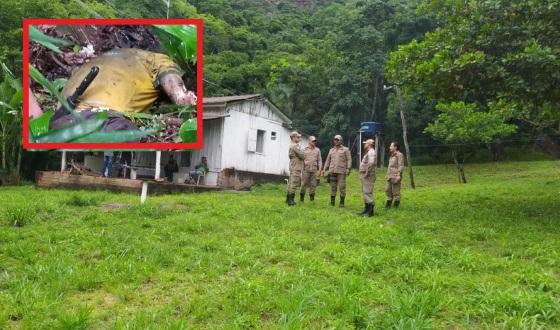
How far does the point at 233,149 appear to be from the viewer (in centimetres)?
2180

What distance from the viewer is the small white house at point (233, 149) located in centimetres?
2120

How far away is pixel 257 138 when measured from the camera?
23688 mm

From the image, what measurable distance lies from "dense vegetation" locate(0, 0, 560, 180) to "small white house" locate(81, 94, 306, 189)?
3.32 meters

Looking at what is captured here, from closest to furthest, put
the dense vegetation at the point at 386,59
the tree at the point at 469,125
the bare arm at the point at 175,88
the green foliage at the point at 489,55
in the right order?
the bare arm at the point at 175,88 → the green foliage at the point at 489,55 → the dense vegetation at the point at 386,59 → the tree at the point at 469,125

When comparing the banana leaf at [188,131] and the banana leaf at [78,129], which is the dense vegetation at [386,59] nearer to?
the banana leaf at [78,129]

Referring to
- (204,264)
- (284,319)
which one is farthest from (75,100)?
(284,319)

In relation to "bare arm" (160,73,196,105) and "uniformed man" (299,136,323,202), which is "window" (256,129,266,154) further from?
"bare arm" (160,73,196,105)

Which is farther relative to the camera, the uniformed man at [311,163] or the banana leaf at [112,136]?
the uniformed man at [311,163]

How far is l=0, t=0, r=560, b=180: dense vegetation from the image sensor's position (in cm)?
1049

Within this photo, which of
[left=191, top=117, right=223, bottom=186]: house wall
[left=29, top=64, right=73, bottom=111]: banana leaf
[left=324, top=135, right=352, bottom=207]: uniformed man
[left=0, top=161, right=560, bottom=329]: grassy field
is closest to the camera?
[left=0, top=161, right=560, bottom=329]: grassy field

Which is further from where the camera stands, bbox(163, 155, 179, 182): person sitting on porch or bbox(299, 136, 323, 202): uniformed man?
bbox(163, 155, 179, 182): person sitting on porch

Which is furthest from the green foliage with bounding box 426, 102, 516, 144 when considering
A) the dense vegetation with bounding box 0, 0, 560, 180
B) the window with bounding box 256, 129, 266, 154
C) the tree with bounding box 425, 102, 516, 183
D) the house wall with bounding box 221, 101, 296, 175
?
the window with bounding box 256, 129, 266, 154

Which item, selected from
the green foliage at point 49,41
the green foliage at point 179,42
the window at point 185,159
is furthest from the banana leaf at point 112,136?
the window at point 185,159

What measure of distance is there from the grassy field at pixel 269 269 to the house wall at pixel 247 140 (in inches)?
422
